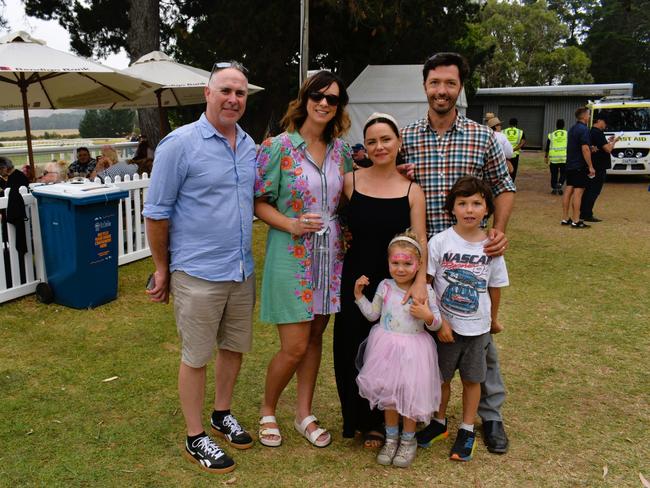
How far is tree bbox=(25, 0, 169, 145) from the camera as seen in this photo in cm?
1262

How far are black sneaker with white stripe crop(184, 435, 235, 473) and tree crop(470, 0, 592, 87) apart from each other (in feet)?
156

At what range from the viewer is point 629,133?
596 inches

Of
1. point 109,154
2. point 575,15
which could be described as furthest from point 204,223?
point 575,15

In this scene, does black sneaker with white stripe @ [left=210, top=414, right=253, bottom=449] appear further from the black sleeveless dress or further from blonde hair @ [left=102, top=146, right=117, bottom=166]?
blonde hair @ [left=102, top=146, right=117, bottom=166]

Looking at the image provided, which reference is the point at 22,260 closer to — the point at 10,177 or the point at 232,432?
the point at 10,177

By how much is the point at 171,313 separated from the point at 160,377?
137cm

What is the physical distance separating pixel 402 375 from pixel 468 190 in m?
0.94

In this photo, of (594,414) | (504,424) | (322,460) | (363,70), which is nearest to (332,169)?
(322,460)

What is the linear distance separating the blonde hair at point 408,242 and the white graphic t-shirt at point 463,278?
0.16 m

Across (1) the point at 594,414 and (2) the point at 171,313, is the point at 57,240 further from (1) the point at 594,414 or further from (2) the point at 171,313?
(1) the point at 594,414

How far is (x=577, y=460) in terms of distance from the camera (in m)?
2.98

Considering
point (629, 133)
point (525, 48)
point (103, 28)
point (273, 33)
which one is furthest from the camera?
point (525, 48)

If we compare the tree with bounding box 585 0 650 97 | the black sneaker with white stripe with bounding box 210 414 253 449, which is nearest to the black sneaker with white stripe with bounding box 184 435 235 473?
the black sneaker with white stripe with bounding box 210 414 253 449

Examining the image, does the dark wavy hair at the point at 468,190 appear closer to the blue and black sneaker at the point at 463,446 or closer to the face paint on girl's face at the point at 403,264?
the face paint on girl's face at the point at 403,264
